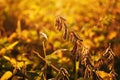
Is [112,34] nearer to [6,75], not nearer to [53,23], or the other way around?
[53,23]

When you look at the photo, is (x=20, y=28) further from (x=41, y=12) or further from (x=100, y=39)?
(x=100, y=39)

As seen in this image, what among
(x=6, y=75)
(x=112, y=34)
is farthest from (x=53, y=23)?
(x=6, y=75)

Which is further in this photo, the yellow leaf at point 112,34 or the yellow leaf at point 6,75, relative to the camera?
the yellow leaf at point 112,34

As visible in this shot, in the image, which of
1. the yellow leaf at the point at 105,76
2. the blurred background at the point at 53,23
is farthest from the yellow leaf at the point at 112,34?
the yellow leaf at the point at 105,76

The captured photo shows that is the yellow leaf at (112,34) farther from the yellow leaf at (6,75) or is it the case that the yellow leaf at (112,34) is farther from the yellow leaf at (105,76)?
the yellow leaf at (6,75)

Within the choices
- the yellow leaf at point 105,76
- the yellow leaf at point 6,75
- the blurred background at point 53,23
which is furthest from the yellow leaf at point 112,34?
the yellow leaf at point 6,75

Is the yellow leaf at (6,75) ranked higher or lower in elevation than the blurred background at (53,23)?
lower

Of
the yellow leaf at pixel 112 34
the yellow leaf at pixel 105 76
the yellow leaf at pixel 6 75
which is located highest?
the yellow leaf at pixel 112 34

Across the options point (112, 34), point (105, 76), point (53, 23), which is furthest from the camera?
point (53, 23)
